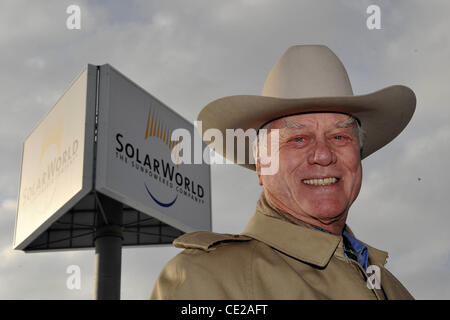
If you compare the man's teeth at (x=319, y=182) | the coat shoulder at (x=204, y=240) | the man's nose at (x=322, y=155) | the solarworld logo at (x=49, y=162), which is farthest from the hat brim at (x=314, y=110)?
the solarworld logo at (x=49, y=162)

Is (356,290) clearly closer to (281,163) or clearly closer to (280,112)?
(281,163)

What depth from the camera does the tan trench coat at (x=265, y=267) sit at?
9.25ft

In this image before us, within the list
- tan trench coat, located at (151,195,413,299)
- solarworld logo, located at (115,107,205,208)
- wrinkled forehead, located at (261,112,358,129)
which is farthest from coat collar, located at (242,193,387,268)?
solarworld logo, located at (115,107,205,208)

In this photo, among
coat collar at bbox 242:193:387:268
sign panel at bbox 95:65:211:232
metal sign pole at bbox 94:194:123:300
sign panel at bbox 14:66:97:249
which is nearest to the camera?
coat collar at bbox 242:193:387:268

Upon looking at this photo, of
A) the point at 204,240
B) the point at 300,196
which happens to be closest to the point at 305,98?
the point at 300,196

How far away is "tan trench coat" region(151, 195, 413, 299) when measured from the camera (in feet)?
9.25

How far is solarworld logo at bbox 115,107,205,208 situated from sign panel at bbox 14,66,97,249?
1.71 meters

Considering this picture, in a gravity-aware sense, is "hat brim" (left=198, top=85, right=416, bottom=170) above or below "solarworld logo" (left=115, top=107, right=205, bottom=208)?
below

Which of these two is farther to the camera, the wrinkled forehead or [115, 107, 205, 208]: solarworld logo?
[115, 107, 205, 208]: solarworld logo

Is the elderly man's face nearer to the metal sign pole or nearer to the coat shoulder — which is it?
the coat shoulder

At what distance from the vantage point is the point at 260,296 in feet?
9.33

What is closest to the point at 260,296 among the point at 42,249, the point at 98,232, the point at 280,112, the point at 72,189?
the point at 280,112

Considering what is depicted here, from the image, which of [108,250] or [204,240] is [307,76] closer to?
[204,240]

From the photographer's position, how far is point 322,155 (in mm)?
3523
